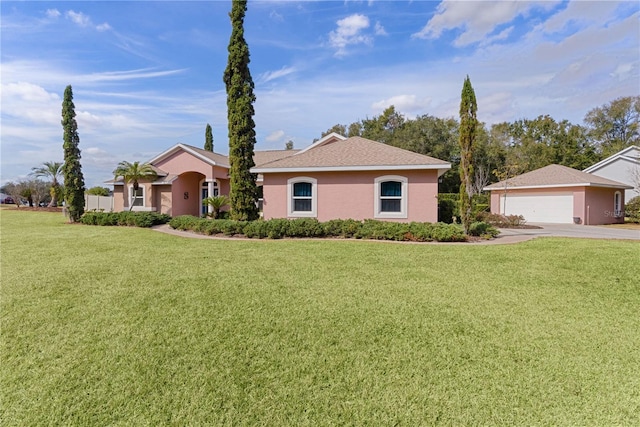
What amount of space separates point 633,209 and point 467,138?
23013 mm

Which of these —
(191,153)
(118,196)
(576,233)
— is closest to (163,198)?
(191,153)

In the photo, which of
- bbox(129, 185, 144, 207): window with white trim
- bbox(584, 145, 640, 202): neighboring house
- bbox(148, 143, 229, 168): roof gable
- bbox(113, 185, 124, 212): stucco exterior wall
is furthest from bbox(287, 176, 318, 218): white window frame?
bbox(584, 145, 640, 202): neighboring house

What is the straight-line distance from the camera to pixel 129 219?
17.1 metres

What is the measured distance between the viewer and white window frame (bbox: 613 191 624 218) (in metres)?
24.0

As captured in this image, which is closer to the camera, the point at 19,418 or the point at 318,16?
the point at 19,418

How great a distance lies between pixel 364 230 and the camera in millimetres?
11781

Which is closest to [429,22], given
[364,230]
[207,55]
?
[364,230]

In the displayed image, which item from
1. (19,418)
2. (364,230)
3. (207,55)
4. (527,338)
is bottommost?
(19,418)

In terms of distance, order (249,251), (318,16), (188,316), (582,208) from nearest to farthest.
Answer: (188,316), (249,251), (318,16), (582,208)

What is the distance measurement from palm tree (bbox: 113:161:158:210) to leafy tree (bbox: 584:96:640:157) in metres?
50.3

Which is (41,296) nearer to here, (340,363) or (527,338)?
(340,363)

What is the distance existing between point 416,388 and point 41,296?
20.9 ft

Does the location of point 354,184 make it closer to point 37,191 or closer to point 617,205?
point 617,205

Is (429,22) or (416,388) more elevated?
(429,22)
